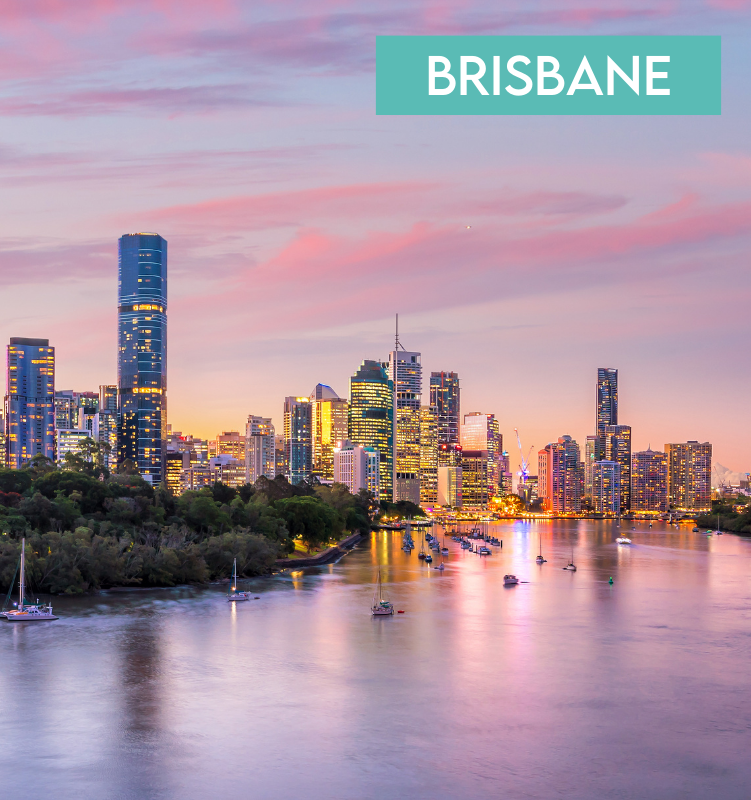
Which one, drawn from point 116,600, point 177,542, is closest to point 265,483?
point 177,542

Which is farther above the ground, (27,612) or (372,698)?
(27,612)

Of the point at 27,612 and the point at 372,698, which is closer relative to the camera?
the point at 372,698

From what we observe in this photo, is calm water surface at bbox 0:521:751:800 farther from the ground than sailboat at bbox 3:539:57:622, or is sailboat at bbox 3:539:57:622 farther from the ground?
sailboat at bbox 3:539:57:622

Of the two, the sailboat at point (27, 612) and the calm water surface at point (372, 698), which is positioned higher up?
the sailboat at point (27, 612)

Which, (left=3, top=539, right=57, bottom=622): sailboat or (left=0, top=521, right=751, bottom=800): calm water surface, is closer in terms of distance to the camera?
(left=0, top=521, right=751, bottom=800): calm water surface

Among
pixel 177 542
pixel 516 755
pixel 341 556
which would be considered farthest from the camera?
pixel 341 556

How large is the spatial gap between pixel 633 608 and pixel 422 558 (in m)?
49.2

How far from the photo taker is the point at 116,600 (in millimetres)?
69062

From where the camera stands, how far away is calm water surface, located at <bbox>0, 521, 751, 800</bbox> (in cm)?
3306

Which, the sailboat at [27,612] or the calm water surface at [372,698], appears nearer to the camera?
the calm water surface at [372,698]

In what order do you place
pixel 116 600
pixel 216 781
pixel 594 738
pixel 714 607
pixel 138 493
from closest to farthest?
pixel 216 781 → pixel 594 738 → pixel 116 600 → pixel 714 607 → pixel 138 493

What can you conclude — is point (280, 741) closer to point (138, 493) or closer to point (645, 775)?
point (645, 775)

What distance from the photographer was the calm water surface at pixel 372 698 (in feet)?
108

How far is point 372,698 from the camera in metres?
43.4
